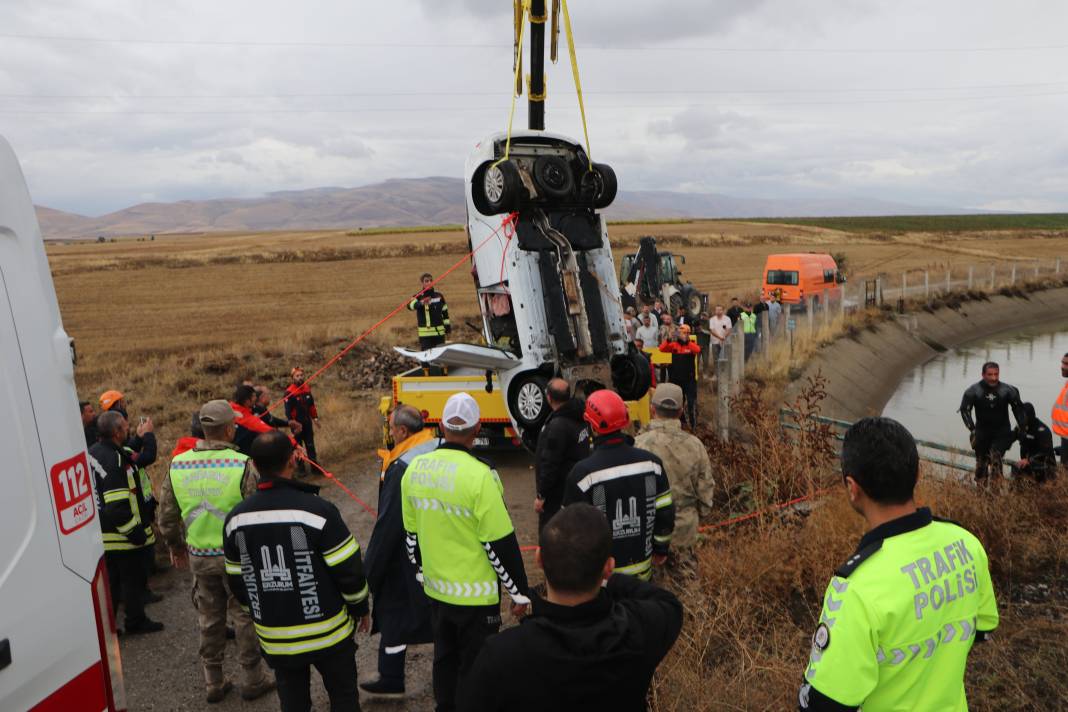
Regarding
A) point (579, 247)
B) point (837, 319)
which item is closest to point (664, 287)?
point (837, 319)

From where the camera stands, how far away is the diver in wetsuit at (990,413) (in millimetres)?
8016

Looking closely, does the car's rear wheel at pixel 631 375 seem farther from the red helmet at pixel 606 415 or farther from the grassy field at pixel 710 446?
the red helmet at pixel 606 415

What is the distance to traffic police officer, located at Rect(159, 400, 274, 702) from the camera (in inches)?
181

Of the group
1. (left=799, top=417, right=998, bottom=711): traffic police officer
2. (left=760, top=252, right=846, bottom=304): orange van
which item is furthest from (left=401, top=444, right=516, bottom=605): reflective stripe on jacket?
(left=760, top=252, right=846, bottom=304): orange van

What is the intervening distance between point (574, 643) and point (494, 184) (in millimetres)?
7219

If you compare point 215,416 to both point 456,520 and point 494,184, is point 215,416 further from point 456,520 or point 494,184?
point 494,184

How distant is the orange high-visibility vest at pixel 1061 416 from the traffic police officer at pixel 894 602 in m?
6.46

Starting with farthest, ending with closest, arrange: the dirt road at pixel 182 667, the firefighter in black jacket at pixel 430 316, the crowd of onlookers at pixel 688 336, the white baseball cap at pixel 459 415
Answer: the firefighter in black jacket at pixel 430 316 → the crowd of onlookers at pixel 688 336 → the dirt road at pixel 182 667 → the white baseball cap at pixel 459 415

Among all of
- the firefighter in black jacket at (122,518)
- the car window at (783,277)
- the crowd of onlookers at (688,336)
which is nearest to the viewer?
the firefighter in black jacket at (122,518)

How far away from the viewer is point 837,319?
21.0 meters

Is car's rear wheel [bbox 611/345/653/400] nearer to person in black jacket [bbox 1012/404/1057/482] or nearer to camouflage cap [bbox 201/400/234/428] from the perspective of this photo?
person in black jacket [bbox 1012/404/1057/482]

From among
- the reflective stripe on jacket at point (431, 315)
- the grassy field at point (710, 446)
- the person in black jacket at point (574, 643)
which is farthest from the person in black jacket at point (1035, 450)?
the reflective stripe on jacket at point (431, 315)

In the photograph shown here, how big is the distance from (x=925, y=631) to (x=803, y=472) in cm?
533

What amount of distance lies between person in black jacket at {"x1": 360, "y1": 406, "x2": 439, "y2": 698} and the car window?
2198 centimetres
